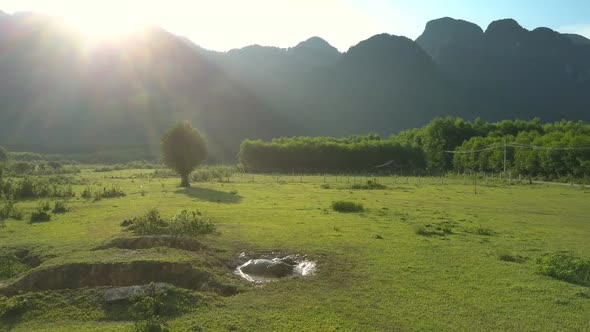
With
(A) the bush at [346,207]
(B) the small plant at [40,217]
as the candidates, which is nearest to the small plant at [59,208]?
(B) the small plant at [40,217]

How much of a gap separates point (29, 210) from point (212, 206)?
38.7 feet

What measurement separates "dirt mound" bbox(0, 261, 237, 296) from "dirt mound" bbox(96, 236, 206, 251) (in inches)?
92.1

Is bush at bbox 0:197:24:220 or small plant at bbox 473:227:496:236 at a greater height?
bush at bbox 0:197:24:220

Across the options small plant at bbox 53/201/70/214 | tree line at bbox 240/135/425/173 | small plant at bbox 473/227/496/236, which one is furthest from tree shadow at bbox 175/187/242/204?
tree line at bbox 240/135/425/173

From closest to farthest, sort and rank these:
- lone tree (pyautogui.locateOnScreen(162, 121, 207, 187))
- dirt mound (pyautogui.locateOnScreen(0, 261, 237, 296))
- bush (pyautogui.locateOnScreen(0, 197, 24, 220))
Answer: dirt mound (pyautogui.locateOnScreen(0, 261, 237, 296)) < bush (pyautogui.locateOnScreen(0, 197, 24, 220)) < lone tree (pyautogui.locateOnScreen(162, 121, 207, 187))

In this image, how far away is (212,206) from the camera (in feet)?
105

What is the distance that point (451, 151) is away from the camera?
10356 centimetres

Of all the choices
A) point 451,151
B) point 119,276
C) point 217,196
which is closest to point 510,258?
point 119,276

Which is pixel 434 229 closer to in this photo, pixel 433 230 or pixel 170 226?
pixel 433 230

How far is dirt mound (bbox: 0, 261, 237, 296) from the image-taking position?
47.7 feet

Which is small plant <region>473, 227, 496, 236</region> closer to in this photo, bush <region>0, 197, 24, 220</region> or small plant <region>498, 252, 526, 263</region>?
small plant <region>498, 252, 526, 263</region>

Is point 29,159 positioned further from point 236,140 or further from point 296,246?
point 296,246

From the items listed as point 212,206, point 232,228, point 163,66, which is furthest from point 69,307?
point 163,66

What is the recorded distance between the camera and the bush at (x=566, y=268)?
15.1 m
